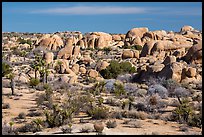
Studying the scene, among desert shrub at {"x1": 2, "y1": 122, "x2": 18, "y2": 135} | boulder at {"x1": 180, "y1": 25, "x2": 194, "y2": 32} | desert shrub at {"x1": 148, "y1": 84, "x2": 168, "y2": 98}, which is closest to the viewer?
desert shrub at {"x1": 2, "y1": 122, "x2": 18, "y2": 135}

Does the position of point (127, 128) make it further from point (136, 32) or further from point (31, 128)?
point (136, 32)

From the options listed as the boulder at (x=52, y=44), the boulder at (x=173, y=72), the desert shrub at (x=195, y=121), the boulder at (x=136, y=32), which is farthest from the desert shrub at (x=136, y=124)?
the boulder at (x=136, y=32)

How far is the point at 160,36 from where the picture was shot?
58.6m

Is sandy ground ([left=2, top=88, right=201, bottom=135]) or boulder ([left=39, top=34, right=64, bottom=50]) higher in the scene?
boulder ([left=39, top=34, right=64, bottom=50])

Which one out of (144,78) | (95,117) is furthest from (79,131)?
(144,78)

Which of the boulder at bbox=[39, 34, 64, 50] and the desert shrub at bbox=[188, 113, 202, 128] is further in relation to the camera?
the boulder at bbox=[39, 34, 64, 50]

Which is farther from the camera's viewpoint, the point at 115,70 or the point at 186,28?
the point at 186,28

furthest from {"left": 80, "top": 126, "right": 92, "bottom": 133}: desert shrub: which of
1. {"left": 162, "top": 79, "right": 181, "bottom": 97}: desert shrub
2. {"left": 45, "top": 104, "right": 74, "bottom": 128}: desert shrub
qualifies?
{"left": 162, "top": 79, "right": 181, "bottom": 97}: desert shrub

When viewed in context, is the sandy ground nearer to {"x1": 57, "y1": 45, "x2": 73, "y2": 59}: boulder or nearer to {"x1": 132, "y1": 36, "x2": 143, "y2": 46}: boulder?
{"x1": 57, "y1": 45, "x2": 73, "y2": 59}: boulder

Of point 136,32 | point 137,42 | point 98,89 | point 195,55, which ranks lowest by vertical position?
point 98,89

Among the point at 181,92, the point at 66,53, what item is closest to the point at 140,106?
the point at 181,92

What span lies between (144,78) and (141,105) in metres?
11.1

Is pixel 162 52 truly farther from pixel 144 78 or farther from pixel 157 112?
pixel 157 112

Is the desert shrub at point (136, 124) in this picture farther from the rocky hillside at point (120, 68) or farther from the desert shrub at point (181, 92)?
the desert shrub at point (181, 92)
